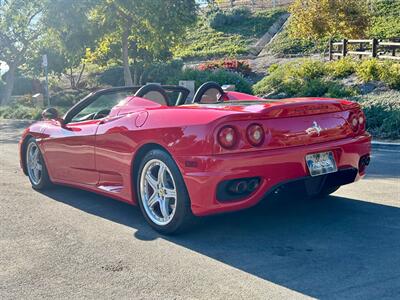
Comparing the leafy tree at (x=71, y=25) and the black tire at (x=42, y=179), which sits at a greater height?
the leafy tree at (x=71, y=25)

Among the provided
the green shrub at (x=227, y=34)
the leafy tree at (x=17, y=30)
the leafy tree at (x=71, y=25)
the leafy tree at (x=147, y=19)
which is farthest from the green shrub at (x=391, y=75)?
the green shrub at (x=227, y=34)

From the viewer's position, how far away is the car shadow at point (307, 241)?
3.71 metres

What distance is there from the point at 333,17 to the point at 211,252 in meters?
25.3

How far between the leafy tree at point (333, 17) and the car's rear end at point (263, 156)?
24231 millimetres

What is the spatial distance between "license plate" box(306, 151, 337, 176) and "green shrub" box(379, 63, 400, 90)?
35.6 feet

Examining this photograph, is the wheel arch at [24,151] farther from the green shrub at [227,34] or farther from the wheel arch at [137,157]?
the green shrub at [227,34]

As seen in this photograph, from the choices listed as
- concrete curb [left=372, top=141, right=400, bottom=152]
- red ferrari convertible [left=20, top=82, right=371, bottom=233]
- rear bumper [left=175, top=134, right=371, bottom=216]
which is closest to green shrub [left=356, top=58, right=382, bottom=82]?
concrete curb [left=372, top=141, right=400, bottom=152]

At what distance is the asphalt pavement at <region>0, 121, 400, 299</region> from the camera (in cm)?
368

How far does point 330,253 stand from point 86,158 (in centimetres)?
270

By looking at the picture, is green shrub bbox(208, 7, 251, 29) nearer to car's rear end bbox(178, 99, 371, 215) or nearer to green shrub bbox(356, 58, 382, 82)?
green shrub bbox(356, 58, 382, 82)

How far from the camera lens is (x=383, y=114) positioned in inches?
477

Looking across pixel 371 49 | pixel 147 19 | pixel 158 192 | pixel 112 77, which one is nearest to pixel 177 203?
pixel 158 192

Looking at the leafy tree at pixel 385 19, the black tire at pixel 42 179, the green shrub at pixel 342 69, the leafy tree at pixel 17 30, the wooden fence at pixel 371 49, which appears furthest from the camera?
the leafy tree at pixel 385 19

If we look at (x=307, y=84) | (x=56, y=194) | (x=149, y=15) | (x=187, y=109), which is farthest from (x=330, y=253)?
(x=149, y=15)
